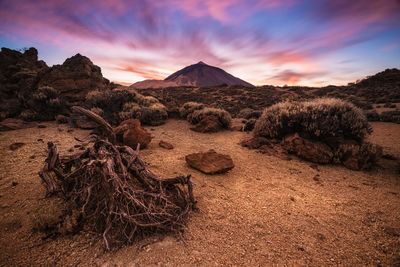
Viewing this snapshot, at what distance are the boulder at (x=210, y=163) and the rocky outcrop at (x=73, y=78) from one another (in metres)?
8.58

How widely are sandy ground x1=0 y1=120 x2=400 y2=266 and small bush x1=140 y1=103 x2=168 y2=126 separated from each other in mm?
4080

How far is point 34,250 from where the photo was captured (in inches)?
91.0

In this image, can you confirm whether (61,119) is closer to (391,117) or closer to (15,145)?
(15,145)

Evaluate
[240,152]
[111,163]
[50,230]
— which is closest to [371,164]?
[240,152]

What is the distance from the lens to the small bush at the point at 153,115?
9047mm

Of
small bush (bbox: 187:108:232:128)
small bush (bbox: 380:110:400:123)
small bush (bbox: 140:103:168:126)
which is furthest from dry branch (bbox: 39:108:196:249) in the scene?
small bush (bbox: 380:110:400:123)

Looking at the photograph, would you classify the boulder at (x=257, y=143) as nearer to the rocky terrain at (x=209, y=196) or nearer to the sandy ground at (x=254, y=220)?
the rocky terrain at (x=209, y=196)

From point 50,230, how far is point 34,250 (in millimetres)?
266

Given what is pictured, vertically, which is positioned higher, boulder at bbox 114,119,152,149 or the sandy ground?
boulder at bbox 114,119,152,149

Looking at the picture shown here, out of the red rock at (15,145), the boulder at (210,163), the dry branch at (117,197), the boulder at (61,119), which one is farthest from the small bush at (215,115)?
the red rock at (15,145)

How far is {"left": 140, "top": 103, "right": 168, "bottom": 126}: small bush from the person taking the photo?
905 cm

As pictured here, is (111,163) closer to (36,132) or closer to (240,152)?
(240,152)

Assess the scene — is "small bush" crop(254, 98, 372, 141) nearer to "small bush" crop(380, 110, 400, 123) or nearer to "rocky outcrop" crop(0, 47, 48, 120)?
"small bush" crop(380, 110, 400, 123)

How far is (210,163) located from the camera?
448 cm
